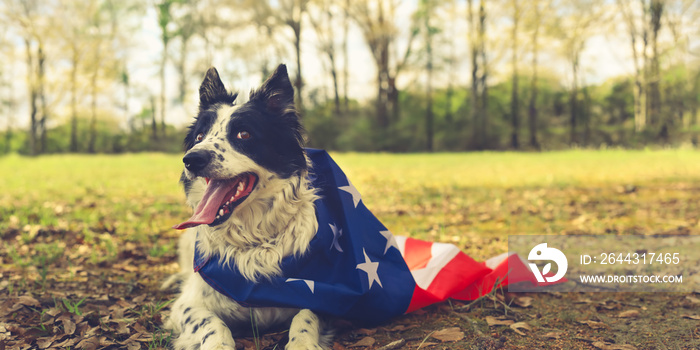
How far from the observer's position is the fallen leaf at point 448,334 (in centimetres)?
285

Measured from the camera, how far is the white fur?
9.36 feet

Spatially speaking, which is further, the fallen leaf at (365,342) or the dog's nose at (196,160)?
the fallen leaf at (365,342)

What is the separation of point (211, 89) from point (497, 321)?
2536 mm

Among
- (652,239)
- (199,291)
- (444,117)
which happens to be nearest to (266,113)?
(199,291)

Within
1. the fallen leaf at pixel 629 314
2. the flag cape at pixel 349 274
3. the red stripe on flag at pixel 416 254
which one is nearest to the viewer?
the flag cape at pixel 349 274

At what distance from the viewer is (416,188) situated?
9.81 metres

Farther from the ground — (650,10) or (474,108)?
(650,10)

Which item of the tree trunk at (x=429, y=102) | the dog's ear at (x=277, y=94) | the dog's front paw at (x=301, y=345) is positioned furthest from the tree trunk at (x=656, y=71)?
the dog's front paw at (x=301, y=345)

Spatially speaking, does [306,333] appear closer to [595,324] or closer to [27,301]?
[595,324]

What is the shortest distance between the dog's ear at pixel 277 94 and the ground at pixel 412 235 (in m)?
1.48

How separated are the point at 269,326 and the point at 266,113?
1388mm

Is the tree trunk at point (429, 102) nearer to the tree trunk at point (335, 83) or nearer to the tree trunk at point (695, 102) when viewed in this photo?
the tree trunk at point (335, 83)

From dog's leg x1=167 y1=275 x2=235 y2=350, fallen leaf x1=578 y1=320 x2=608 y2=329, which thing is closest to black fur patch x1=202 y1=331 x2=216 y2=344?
dog's leg x1=167 y1=275 x2=235 y2=350

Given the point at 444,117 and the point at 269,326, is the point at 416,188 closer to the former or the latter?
the point at 269,326
